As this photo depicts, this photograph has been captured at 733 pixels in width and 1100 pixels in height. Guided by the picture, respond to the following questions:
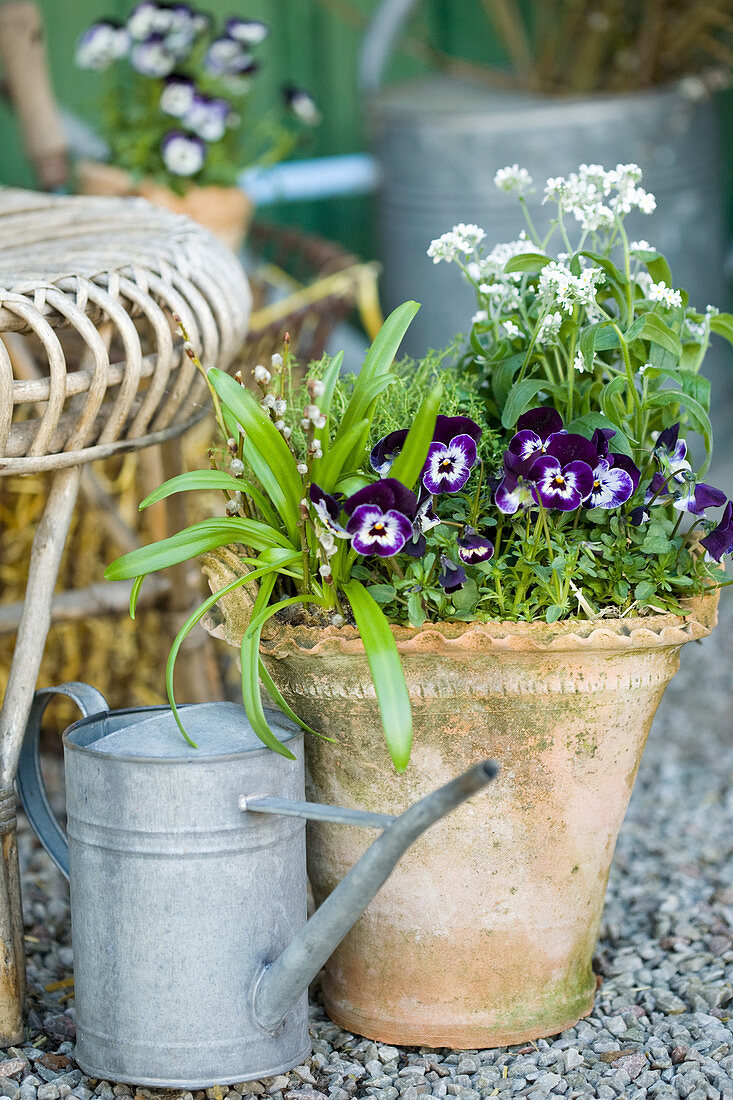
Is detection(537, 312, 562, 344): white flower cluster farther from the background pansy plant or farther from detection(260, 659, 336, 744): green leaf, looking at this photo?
detection(260, 659, 336, 744): green leaf

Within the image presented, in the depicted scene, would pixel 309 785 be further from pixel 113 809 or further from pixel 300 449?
pixel 300 449

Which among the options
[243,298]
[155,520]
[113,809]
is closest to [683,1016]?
[113,809]

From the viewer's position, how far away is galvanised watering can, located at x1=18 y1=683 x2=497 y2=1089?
4.00 feet

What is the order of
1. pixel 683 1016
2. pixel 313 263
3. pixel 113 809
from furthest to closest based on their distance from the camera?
1. pixel 313 263
2. pixel 683 1016
3. pixel 113 809

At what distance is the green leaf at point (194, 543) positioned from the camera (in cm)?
123

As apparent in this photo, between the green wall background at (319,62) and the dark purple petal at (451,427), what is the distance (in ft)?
7.39

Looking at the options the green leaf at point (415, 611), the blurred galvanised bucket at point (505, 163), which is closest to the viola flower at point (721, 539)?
the green leaf at point (415, 611)

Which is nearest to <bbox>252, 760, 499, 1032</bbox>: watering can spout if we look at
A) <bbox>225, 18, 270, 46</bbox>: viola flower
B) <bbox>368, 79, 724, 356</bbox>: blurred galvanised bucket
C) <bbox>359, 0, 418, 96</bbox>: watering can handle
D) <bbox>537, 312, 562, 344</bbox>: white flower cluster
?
<bbox>537, 312, 562, 344</bbox>: white flower cluster

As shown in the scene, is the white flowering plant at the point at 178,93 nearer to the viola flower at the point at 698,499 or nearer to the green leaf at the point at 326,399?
the green leaf at the point at 326,399

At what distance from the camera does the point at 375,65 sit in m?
3.18

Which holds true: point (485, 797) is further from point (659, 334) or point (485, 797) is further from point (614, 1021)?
point (659, 334)

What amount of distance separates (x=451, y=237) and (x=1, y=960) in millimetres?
923

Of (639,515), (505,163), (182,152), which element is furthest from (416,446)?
(505,163)

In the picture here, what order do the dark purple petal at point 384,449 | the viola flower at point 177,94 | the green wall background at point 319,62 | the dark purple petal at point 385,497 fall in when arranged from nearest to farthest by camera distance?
the dark purple petal at point 385,497 → the dark purple petal at point 384,449 → the viola flower at point 177,94 → the green wall background at point 319,62
